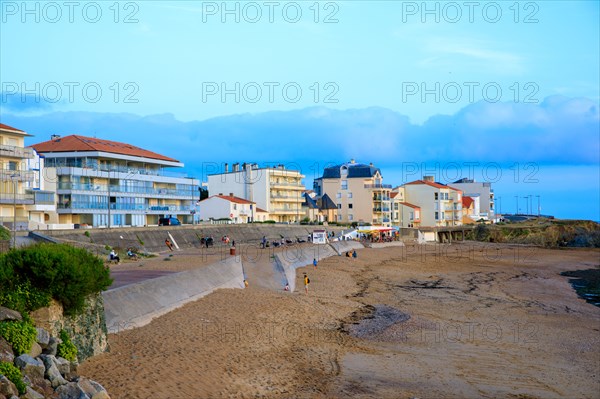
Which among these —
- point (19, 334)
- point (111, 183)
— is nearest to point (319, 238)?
point (111, 183)

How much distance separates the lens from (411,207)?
10969 centimetres

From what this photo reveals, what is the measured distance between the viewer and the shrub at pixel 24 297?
12867 mm

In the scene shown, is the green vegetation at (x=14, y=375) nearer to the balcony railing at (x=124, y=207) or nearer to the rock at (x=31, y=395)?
the rock at (x=31, y=395)

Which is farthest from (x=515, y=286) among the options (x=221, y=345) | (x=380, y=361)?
(x=221, y=345)

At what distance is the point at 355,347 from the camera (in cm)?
2055

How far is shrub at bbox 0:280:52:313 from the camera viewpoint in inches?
507

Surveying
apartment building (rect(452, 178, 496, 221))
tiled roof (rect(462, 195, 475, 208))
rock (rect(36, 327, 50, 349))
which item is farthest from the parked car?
apartment building (rect(452, 178, 496, 221))

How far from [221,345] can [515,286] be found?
29924 millimetres

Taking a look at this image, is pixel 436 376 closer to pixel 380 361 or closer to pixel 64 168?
pixel 380 361

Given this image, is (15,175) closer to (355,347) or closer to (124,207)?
(124,207)

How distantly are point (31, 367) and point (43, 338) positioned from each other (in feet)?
4.47

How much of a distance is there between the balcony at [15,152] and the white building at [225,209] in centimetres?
3559

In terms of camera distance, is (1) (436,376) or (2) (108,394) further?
(1) (436,376)

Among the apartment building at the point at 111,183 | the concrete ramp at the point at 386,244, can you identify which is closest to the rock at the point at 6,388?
the apartment building at the point at 111,183
